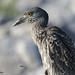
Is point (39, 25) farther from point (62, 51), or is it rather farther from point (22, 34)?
point (22, 34)

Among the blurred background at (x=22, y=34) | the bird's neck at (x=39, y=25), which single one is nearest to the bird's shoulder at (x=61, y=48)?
the bird's neck at (x=39, y=25)

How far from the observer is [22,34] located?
54.0ft

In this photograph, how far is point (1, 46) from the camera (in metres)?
16.1

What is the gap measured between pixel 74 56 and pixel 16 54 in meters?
5.75

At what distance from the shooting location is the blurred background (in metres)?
14.9

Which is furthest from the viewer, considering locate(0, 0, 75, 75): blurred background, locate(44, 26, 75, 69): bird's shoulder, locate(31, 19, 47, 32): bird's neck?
locate(0, 0, 75, 75): blurred background

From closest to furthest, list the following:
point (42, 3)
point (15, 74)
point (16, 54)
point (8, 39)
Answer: point (15, 74) < point (16, 54) < point (8, 39) < point (42, 3)

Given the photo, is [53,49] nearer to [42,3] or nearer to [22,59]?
[22,59]

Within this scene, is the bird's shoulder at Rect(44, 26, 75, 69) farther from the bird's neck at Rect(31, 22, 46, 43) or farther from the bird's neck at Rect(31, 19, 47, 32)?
the bird's neck at Rect(31, 19, 47, 32)

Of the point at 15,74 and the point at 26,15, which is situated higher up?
the point at 26,15

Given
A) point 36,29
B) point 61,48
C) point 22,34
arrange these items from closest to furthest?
point 61,48, point 36,29, point 22,34

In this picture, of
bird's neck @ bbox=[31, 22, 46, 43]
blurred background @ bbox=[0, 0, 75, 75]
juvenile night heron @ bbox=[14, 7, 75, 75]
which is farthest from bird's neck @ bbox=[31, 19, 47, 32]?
blurred background @ bbox=[0, 0, 75, 75]

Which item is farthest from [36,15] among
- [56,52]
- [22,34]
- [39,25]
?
[22,34]

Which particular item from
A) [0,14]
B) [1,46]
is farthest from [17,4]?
[1,46]
